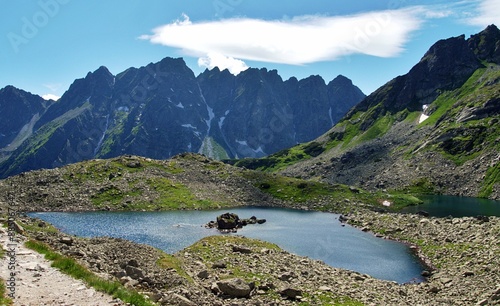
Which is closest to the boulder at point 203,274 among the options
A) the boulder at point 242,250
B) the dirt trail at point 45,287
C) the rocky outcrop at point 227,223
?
the boulder at point 242,250

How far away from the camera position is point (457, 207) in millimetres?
134750

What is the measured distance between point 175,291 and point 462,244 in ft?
177

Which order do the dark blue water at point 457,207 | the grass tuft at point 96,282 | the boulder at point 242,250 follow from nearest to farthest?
1. the grass tuft at point 96,282
2. the boulder at point 242,250
3. the dark blue water at point 457,207

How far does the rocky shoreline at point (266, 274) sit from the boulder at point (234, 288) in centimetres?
9

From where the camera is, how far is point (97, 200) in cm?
11900

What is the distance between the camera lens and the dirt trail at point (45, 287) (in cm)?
1919

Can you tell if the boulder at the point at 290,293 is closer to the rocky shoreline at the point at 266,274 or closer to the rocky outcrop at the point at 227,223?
the rocky shoreline at the point at 266,274

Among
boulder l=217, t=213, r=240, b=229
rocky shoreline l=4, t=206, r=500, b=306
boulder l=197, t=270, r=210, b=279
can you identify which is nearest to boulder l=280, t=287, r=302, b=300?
rocky shoreline l=4, t=206, r=500, b=306

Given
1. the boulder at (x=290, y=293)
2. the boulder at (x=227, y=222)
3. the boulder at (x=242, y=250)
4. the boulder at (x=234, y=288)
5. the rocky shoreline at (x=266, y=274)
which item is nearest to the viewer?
the rocky shoreline at (x=266, y=274)

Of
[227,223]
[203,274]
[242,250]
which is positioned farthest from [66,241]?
[227,223]

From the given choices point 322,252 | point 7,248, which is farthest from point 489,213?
point 7,248

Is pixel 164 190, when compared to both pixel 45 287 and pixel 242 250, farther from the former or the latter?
pixel 45 287

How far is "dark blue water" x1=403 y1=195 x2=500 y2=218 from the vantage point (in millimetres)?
119188

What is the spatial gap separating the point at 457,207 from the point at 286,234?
7731 centimetres
